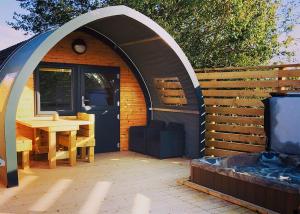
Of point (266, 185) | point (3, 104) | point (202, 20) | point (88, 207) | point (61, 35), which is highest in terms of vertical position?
point (202, 20)

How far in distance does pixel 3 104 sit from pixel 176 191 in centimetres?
311

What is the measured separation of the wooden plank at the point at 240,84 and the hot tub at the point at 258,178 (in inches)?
56.7

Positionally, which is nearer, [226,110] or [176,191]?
[176,191]

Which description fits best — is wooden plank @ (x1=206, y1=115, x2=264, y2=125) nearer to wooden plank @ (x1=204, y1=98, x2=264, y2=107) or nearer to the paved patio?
wooden plank @ (x1=204, y1=98, x2=264, y2=107)

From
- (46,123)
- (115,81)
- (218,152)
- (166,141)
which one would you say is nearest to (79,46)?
(115,81)

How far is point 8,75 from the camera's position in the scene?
19.7ft

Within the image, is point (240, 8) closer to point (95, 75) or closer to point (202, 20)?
point (202, 20)

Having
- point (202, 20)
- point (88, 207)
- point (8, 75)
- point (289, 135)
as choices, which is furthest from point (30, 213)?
point (202, 20)

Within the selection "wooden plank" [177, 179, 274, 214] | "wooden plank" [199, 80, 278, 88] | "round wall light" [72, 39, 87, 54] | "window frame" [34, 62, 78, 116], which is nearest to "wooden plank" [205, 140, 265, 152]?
"wooden plank" [199, 80, 278, 88]

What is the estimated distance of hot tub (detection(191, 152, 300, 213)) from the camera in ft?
13.9

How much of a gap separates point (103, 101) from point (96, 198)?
13.2 ft

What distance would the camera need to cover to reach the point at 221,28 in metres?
10.6

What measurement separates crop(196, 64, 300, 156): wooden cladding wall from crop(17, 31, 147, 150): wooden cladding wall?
6.06 ft

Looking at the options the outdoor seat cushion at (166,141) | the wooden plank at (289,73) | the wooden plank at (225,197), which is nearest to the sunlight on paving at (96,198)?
the wooden plank at (225,197)
